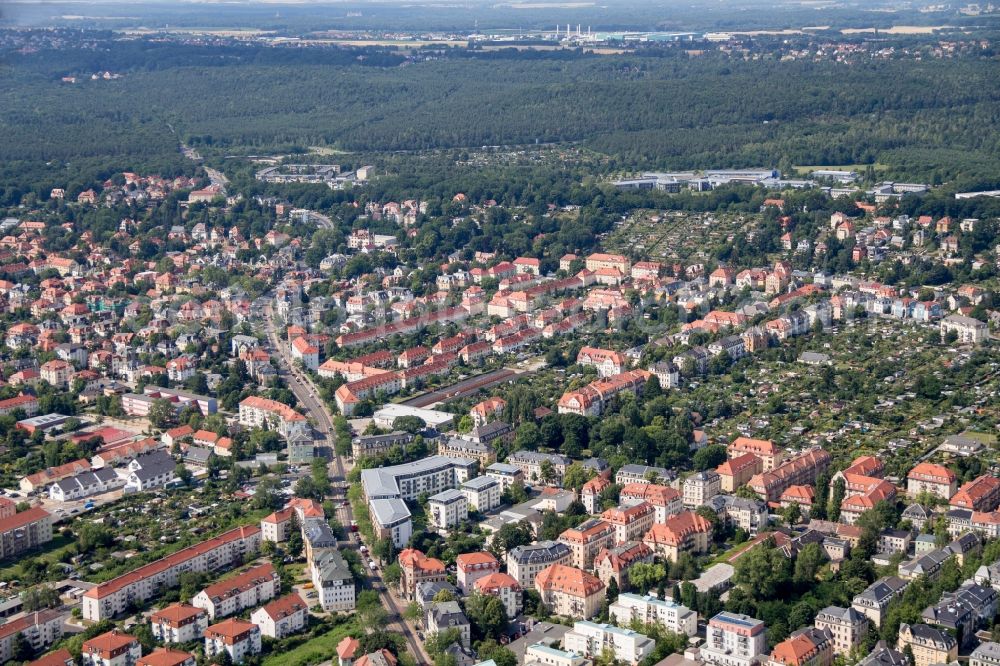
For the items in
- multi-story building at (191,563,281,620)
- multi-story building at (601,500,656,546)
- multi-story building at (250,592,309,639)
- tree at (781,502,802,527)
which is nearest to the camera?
multi-story building at (250,592,309,639)

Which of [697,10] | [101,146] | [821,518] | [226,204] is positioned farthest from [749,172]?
[697,10]

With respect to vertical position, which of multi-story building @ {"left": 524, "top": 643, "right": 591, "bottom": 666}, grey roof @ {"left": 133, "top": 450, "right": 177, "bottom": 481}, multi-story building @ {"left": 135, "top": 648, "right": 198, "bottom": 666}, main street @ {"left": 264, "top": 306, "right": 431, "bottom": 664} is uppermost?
multi-story building @ {"left": 135, "top": 648, "right": 198, "bottom": 666}

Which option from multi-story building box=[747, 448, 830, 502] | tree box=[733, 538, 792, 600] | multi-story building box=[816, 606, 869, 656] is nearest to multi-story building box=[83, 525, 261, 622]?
tree box=[733, 538, 792, 600]

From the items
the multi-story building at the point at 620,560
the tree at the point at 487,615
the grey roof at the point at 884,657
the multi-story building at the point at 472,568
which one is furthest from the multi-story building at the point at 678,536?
the grey roof at the point at 884,657

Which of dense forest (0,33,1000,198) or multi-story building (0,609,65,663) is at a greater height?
dense forest (0,33,1000,198)

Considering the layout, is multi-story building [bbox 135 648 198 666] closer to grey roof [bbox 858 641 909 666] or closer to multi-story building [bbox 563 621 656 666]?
multi-story building [bbox 563 621 656 666]

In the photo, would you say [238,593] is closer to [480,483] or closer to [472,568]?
[472,568]

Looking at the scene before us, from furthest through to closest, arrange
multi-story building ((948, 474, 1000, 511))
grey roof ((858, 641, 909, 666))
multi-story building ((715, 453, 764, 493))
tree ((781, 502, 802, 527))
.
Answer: multi-story building ((715, 453, 764, 493)) → tree ((781, 502, 802, 527)) → multi-story building ((948, 474, 1000, 511)) → grey roof ((858, 641, 909, 666))

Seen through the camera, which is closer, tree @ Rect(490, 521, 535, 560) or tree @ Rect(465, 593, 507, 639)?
tree @ Rect(465, 593, 507, 639)
